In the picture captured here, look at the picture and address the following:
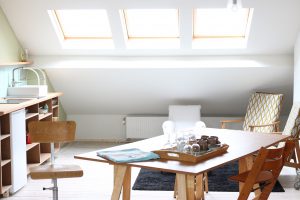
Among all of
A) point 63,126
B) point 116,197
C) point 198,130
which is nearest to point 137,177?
point 198,130

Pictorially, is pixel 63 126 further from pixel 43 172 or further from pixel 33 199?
pixel 33 199

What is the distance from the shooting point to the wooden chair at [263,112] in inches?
250

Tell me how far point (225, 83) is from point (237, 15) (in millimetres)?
1089

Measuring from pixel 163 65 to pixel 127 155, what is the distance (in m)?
3.21

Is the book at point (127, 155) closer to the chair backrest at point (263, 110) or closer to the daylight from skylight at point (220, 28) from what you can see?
the daylight from skylight at point (220, 28)

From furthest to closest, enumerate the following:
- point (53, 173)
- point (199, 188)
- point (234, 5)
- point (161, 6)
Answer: point (161, 6), point (199, 188), point (234, 5), point (53, 173)

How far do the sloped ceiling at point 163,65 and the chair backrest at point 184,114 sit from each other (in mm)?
242

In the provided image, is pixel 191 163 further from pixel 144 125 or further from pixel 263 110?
pixel 144 125

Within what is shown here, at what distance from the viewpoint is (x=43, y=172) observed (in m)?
3.91

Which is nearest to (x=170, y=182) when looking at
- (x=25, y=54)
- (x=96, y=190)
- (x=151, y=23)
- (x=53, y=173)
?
(x=96, y=190)

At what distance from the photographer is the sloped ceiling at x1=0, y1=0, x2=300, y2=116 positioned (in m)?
5.74

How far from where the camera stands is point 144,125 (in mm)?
7582

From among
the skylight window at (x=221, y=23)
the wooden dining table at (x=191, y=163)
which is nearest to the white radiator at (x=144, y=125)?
the skylight window at (x=221, y=23)

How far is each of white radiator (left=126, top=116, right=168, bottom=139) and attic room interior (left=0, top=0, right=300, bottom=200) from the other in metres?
0.02
